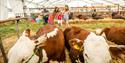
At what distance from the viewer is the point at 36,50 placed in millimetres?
5156

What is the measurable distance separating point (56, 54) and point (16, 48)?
4.50ft

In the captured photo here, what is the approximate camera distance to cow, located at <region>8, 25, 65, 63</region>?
4.84 m

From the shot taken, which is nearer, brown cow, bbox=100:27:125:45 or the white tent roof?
brown cow, bbox=100:27:125:45

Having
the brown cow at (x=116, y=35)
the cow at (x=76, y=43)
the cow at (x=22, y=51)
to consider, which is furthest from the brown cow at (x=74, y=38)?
Result: the brown cow at (x=116, y=35)

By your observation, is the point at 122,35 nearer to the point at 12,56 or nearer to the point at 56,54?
the point at 56,54

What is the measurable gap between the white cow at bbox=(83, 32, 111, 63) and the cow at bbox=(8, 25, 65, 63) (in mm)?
852

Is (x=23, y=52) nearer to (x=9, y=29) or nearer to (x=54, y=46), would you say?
(x=54, y=46)

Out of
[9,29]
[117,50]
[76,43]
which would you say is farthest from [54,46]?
[9,29]

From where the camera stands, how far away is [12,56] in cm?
477

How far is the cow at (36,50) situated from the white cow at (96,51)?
2.79 feet

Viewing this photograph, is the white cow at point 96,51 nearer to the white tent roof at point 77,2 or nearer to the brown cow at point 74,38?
the brown cow at point 74,38

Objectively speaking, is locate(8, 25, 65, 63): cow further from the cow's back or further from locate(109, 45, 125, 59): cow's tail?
the cow's back

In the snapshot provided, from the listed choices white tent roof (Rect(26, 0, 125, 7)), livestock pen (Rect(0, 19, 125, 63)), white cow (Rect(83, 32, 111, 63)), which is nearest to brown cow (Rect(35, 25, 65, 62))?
white cow (Rect(83, 32, 111, 63))

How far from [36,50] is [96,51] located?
3.86 feet
